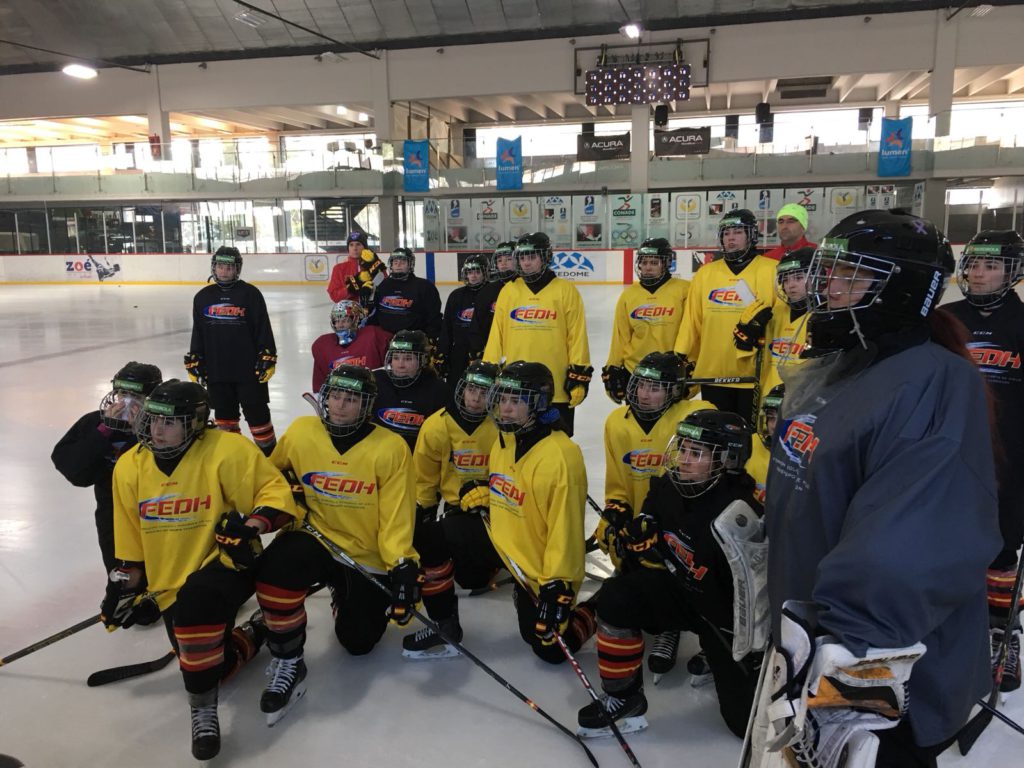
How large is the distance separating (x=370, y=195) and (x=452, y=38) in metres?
4.39

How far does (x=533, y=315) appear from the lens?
394 cm

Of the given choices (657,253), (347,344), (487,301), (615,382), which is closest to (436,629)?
(615,382)

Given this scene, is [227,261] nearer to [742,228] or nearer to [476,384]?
[476,384]

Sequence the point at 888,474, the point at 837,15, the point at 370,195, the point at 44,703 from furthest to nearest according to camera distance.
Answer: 1. the point at 370,195
2. the point at 837,15
3. the point at 44,703
4. the point at 888,474

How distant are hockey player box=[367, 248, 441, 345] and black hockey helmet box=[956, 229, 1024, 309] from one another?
327 cm

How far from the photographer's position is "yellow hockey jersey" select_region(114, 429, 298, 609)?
7.66 feet

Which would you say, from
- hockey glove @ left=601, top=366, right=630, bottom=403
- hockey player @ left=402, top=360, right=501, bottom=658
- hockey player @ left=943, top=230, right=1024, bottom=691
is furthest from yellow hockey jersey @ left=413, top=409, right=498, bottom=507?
hockey player @ left=943, top=230, right=1024, bottom=691

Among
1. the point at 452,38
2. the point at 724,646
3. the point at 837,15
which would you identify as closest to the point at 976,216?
the point at 837,15

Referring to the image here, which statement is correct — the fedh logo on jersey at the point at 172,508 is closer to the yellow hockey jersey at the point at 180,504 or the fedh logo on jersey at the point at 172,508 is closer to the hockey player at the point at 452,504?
the yellow hockey jersey at the point at 180,504

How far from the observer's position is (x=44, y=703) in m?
2.35

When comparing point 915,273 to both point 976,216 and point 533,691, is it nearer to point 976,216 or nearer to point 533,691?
point 533,691

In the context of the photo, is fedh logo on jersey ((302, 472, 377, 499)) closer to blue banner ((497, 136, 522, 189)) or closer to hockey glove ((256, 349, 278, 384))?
hockey glove ((256, 349, 278, 384))

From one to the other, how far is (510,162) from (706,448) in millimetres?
16918

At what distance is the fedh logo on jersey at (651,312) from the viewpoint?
4016 millimetres
